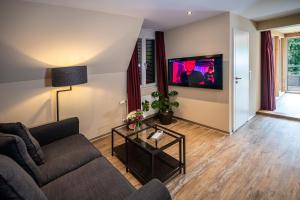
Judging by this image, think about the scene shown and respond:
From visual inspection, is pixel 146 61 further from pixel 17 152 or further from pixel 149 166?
pixel 17 152

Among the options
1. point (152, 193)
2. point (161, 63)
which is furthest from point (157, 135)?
point (161, 63)

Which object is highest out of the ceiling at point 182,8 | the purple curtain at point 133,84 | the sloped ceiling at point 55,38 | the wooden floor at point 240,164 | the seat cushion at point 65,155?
the ceiling at point 182,8

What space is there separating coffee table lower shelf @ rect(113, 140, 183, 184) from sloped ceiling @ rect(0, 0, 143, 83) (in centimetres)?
173

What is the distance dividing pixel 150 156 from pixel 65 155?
3.24 feet

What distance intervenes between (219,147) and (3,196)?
2.80 m

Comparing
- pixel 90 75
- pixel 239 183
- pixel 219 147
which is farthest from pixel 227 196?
pixel 90 75

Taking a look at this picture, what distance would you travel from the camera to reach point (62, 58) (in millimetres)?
2811

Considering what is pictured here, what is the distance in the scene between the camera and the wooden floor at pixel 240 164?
6.55 feet

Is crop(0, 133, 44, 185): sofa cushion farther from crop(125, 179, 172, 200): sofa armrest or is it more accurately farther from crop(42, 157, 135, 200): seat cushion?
crop(125, 179, 172, 200): sofa armrest

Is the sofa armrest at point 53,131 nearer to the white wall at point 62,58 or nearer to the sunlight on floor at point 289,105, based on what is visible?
the white wall at point 62,58

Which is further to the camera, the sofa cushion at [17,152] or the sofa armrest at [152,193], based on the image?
the sofa cushion at [17,152]

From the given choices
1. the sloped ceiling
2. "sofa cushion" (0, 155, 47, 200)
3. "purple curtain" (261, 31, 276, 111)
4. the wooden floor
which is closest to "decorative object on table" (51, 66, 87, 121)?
the sloped ceiling

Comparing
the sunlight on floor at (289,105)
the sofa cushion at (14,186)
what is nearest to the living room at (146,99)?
the sofa cushion at (14,186)

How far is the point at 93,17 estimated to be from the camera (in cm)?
264
